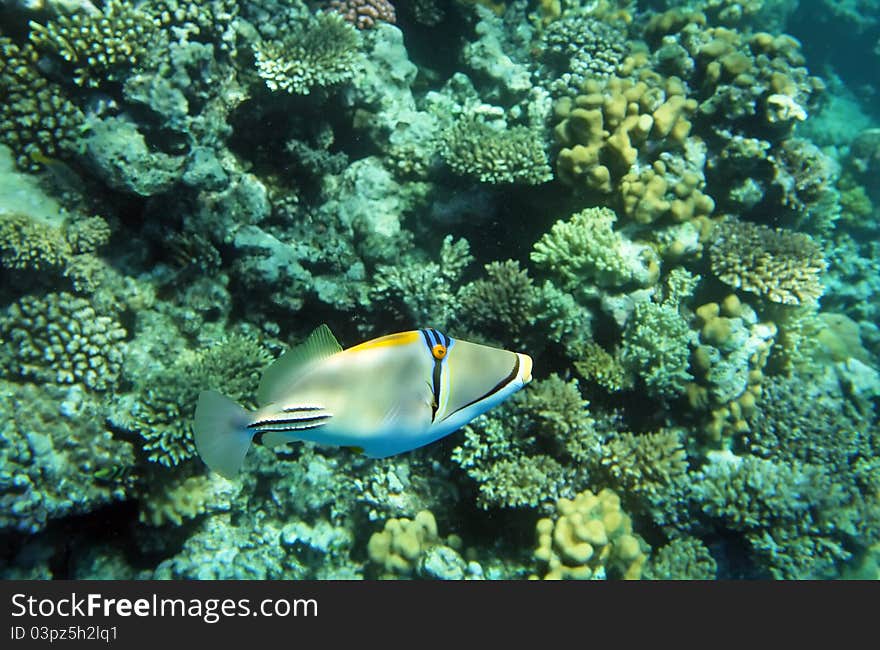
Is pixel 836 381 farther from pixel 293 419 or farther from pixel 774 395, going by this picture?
pixel 293 419

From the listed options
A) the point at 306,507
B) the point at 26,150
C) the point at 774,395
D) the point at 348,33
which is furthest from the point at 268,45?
the point at 774,395

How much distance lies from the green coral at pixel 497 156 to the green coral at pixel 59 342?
374 centimetres

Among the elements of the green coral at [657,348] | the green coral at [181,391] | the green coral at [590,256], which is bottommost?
the green coral at [181,391]

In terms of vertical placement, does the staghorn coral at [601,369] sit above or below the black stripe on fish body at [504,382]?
below

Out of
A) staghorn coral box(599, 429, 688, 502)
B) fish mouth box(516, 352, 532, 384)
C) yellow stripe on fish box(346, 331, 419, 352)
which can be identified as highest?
fish mouth box(516, 352, 532, 384)

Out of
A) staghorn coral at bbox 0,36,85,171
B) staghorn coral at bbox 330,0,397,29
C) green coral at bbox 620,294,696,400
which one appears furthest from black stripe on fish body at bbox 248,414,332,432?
staghorn coral at bbox 330,0,397,29

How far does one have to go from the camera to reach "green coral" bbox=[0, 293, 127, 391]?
4402 millimetres

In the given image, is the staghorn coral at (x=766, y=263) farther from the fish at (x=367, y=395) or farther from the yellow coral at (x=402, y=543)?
the fish at (x=367, y=395)

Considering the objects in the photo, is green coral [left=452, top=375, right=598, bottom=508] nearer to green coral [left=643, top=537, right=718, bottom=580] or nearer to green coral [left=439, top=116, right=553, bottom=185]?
green coral [left=643, top=537, right=718, bottom=580]

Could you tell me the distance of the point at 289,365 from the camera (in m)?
1.94

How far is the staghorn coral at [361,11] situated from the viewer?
634 centimetres

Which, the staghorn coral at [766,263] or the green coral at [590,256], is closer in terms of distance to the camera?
the green coral at [590,256]

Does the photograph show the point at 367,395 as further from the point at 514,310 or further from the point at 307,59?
the point at 307,59

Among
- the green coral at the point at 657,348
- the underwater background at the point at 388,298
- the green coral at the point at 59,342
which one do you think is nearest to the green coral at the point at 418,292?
the underwater background at the point at 388,298
